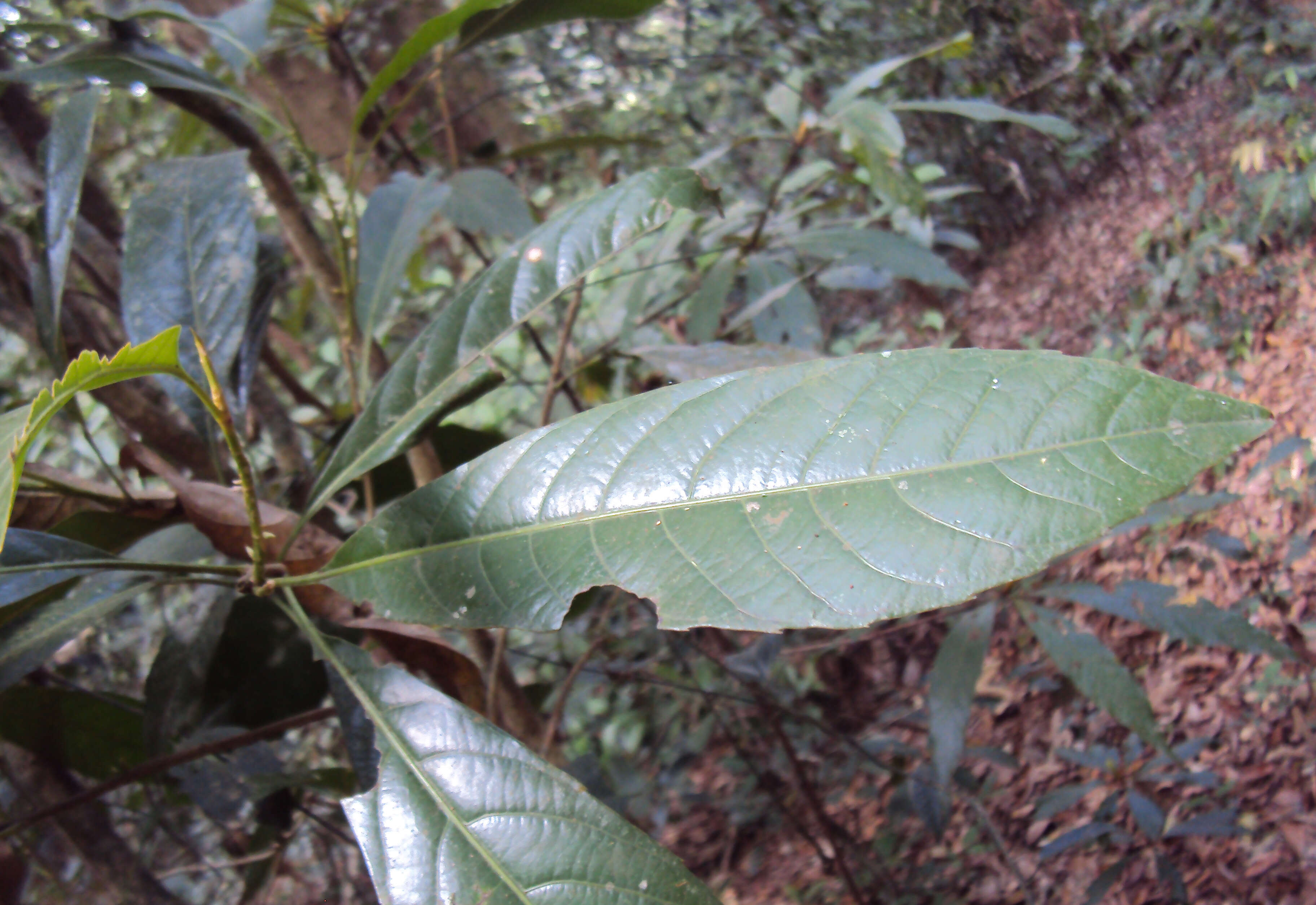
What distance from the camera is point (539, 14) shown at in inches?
32.6

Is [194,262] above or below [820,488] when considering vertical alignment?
above

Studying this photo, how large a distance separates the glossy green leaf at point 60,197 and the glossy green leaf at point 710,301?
2.66 ft

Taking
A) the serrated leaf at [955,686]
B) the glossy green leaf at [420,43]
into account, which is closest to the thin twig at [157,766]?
the glossy green leaf at [420,43]

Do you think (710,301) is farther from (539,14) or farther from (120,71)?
(120,71)

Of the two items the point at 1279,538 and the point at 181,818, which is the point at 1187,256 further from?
the point at 181,818

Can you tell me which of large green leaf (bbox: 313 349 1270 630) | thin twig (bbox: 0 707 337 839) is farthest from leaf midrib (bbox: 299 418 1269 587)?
thin twig (bbox: 0 707 337 839)

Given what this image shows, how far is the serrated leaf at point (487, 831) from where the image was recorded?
44 centimetres

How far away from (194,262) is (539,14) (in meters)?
0.45

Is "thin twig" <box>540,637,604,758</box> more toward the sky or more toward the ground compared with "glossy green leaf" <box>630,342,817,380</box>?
more toward the ground

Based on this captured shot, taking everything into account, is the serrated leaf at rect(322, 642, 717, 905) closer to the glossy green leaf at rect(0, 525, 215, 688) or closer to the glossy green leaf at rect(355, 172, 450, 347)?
the glossy green leaf at rect(0, 525, 215, 688)

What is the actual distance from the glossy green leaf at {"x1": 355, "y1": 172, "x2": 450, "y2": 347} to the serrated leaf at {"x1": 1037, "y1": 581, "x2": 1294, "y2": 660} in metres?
1.02

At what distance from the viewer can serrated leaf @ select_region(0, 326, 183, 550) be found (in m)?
0.37

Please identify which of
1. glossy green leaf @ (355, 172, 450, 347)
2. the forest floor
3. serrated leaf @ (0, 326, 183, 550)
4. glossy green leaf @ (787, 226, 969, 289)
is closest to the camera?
serrated leaf @ (0, 326, 183, 550)

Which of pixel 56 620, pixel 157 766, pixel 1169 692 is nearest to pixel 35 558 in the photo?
pixel 56 620
